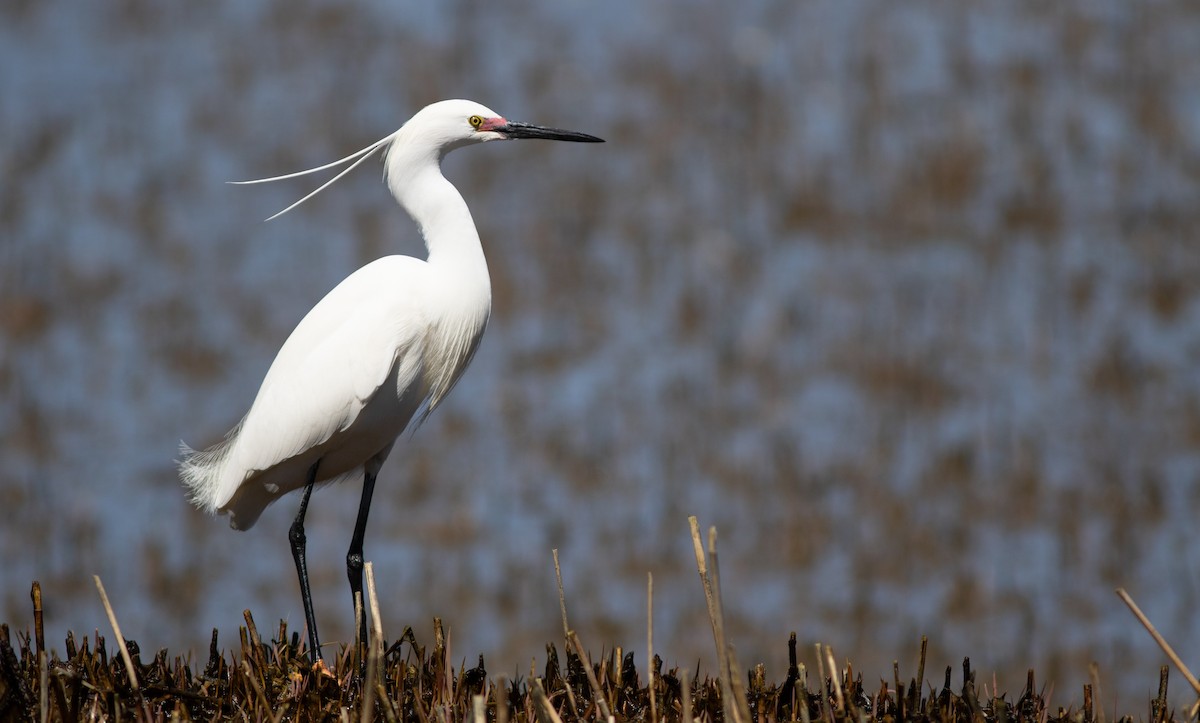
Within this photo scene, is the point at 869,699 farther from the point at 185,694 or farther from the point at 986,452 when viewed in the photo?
the point at 986,452

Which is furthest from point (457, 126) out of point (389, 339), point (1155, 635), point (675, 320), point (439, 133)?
point (675, 320)

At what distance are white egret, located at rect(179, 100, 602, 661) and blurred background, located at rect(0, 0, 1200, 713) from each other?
3.73 m

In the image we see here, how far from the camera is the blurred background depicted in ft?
24.9

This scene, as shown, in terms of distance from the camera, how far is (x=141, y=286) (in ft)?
29.2

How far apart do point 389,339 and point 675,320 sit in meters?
5.37

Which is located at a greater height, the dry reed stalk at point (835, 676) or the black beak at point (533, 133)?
the black beak at point (533, 133)

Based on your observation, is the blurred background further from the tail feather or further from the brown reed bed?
the brown reed bed

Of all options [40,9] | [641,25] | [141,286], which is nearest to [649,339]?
[641,25]

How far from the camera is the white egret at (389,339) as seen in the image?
3.65 metres

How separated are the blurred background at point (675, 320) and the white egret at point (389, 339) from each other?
3733 mm

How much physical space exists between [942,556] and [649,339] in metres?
2.43

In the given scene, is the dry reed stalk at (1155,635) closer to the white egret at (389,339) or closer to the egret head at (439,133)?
the white egret at (389,339)

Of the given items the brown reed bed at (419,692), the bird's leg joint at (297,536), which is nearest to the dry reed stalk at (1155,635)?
the brown reed bed at (419,692)

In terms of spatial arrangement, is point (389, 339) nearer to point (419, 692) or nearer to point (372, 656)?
point (419, 692)
